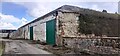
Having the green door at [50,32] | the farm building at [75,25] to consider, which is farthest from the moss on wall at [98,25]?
the green door at [50,32]

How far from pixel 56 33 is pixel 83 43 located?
2663 millimetres

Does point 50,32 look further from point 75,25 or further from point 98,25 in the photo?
point 98,25

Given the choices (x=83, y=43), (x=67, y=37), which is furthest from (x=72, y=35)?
(x=83, y=43)

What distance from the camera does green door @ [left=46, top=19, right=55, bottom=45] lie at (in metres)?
19.1

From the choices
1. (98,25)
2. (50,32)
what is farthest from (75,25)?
(50,32)

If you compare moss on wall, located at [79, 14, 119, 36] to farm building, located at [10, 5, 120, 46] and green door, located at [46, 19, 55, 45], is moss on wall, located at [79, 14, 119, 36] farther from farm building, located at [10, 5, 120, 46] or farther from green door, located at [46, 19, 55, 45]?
green door, located at [46, 19, 55, 45]

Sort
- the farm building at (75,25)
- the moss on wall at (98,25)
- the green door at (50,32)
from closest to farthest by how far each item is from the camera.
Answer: the farm building at (75,25) → the moss on wall at (98,25) → the green door at (50,32)

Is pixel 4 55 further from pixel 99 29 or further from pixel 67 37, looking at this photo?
pixel 99 29

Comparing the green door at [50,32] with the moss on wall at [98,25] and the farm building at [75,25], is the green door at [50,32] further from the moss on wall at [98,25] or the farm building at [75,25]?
the moss on wall at [98,25]

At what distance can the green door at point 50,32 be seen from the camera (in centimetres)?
1906

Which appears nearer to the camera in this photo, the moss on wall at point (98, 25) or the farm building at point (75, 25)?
the farm building at point (75, 25)

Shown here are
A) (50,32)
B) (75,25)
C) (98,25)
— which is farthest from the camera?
(50,32)

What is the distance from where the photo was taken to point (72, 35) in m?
17.7

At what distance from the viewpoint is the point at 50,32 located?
20.2 m
